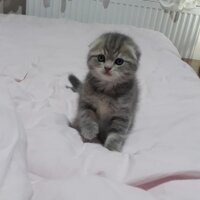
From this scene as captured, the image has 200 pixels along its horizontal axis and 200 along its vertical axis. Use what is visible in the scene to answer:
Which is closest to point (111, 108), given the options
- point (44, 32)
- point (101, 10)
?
point (44, 32)

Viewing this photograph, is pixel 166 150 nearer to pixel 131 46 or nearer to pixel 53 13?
pixel 131 46

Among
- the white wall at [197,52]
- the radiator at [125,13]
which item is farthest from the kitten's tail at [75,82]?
the white wall at [197,52]

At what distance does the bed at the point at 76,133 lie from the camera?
697mm

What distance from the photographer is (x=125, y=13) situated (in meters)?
2.55

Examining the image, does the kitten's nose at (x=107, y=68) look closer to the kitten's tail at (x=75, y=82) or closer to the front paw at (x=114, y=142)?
the front paw at (x=114, y=142)

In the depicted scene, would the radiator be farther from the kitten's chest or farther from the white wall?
the kitten's chest

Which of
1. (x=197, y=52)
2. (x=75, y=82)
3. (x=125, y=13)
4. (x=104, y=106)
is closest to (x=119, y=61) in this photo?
(x=104, y=106)

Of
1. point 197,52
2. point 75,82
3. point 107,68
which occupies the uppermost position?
point 107,68

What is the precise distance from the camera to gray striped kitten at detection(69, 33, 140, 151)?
1.03 metres

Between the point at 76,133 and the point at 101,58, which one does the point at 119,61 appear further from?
the point at 76,133

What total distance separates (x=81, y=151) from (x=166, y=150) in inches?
9.3

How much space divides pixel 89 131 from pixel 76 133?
0.04 meters

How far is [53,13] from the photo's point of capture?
8.37 feet

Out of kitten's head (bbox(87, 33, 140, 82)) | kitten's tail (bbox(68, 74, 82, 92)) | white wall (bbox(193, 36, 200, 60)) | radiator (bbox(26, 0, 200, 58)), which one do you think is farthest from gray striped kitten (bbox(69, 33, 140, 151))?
white wall (bbox(193, 36, 200, 60))
